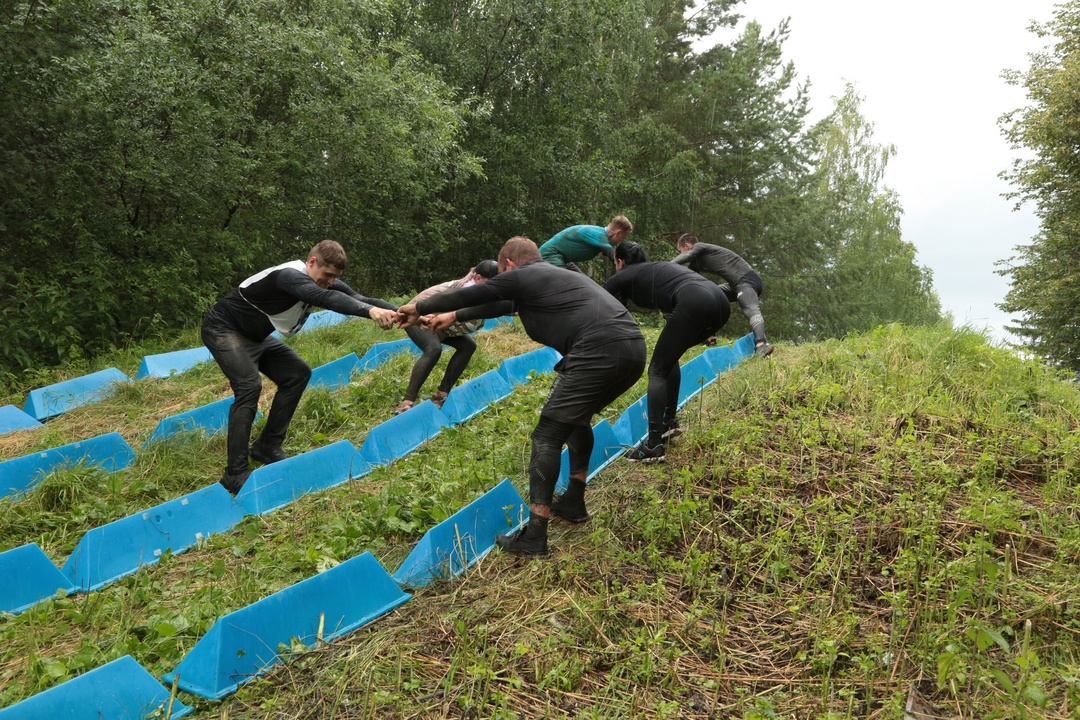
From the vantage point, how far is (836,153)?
111 ft

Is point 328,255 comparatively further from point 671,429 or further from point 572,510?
point 671,429

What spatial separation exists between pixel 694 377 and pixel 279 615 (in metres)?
5.32

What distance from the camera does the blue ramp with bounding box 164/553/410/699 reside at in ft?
10.6

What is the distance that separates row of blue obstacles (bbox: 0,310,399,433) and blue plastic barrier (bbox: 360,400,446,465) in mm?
2256

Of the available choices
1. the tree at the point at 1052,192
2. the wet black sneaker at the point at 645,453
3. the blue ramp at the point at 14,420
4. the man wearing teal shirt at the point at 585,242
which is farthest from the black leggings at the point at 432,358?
the tree at the point at 1052,192

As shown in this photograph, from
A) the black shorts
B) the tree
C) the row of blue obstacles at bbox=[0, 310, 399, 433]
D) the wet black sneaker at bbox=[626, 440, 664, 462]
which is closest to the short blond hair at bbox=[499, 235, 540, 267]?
the black shorts

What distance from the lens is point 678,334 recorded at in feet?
18.4

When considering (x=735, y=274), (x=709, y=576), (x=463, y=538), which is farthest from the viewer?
(x=735, y=274)

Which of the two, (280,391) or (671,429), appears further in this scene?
(280,391)

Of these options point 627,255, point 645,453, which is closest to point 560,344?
point 645,453

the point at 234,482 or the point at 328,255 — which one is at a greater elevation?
the point at 328,255

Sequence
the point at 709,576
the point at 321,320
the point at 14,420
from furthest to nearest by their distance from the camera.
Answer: the point at 321,320 → the point at 14,420 → the point at 709,576

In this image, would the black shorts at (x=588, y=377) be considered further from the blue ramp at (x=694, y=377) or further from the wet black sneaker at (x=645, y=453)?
the blue ramp at (x=694, y=377)

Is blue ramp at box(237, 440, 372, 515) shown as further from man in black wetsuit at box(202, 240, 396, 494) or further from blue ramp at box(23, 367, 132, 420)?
blue ramp at box(23, 367, 132, 420)
